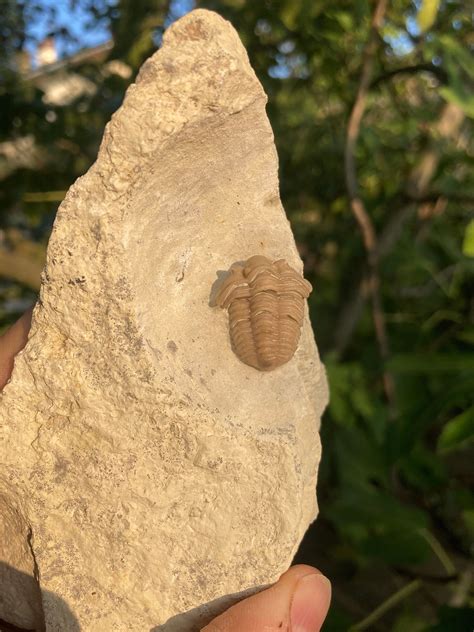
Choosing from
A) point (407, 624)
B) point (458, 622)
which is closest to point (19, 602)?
point (458, 622)

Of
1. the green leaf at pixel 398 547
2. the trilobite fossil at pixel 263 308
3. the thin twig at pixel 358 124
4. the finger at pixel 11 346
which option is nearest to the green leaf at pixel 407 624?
the green leaf at pixel 398 547

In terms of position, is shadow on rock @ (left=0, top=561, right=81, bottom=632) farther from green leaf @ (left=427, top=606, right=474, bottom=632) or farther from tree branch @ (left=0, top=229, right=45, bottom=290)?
tree branch @ (left=0, top=229, right=45, bottom=290)

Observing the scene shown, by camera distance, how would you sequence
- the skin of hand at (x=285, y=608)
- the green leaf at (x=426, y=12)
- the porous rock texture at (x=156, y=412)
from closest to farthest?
the porous rock texture at (x=156, y=412)
the skin of hand at (x=285, y=608)
the green leaf at (x=426, y=12)

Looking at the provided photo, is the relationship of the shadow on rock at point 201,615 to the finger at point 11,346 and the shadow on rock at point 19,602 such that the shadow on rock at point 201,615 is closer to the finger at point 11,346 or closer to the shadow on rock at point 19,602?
the shadow on rock at point 19,602

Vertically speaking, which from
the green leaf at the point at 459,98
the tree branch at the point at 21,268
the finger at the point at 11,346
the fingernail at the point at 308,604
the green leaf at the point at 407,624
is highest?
the green leaf at the point at 459,98

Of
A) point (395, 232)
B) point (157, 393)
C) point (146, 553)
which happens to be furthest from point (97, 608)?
point (395, 232)

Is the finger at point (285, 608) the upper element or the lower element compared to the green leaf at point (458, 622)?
upper

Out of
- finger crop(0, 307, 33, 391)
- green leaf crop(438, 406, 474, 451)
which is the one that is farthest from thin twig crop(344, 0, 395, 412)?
finger crop(0, 307, 33, 391)

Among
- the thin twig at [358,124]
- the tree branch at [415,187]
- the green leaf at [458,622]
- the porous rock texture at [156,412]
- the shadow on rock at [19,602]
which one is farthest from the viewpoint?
the tree branch at [415,187]
